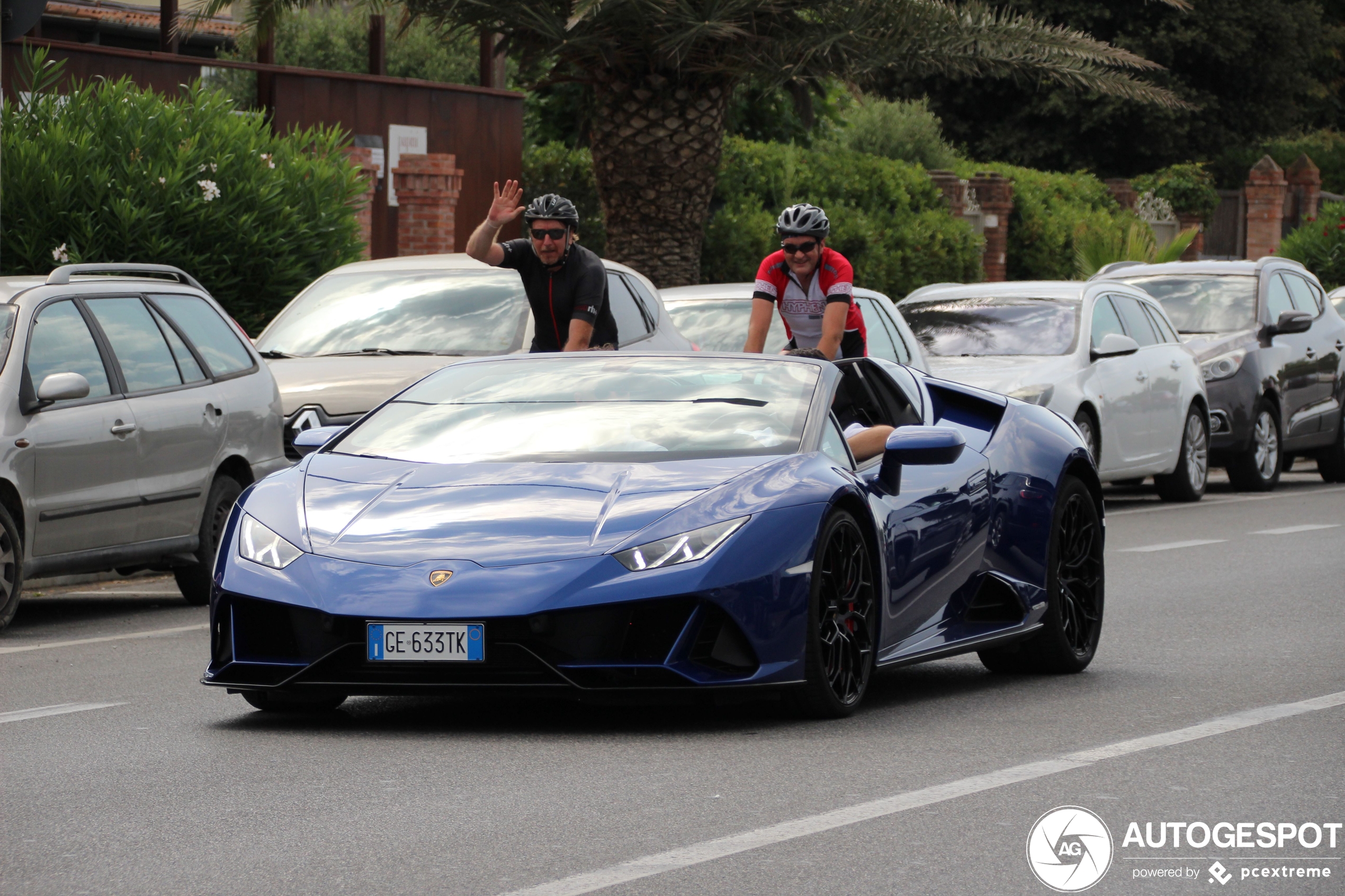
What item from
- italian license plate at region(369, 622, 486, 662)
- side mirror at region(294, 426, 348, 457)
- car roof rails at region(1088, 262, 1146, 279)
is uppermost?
car roof rails at region(1088, 262, 1146, 279)

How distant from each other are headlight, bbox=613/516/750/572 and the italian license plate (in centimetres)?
49

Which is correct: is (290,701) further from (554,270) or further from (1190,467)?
(1190,467)

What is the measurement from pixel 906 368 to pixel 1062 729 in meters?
2.08

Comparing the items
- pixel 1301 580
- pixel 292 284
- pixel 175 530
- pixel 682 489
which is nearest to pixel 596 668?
pixel 682 489

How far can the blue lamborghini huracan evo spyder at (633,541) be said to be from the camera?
22.8 feet

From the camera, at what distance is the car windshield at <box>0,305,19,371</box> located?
35.6 ft

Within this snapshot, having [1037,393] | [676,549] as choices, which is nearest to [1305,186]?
[1037,393]

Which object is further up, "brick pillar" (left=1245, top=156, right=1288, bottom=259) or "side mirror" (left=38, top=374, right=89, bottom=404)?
"brick pillar" (left=1245, top=156, right=1288, bottom=259)

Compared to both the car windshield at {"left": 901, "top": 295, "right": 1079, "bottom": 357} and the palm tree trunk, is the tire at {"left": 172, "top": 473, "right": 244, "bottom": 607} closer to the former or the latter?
the car windshield at {"left": 901, "top": 295, "right": 1079, "bottom": 357}

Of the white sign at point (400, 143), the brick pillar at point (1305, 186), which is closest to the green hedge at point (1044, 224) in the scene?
the brick pillar at point (1305, 186)

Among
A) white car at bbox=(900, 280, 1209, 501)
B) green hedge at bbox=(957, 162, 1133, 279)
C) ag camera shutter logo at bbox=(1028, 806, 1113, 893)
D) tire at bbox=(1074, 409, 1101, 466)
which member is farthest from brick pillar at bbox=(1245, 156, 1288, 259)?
ag camera shutter logo at bbox=(1028, 806, 1113, 893)

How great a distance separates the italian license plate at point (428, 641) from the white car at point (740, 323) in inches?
360

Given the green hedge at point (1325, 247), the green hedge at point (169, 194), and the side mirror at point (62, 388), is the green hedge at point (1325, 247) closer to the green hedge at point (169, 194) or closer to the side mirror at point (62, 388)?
the green hedge at point (169, 194)

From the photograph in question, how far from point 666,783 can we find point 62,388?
209 inches
